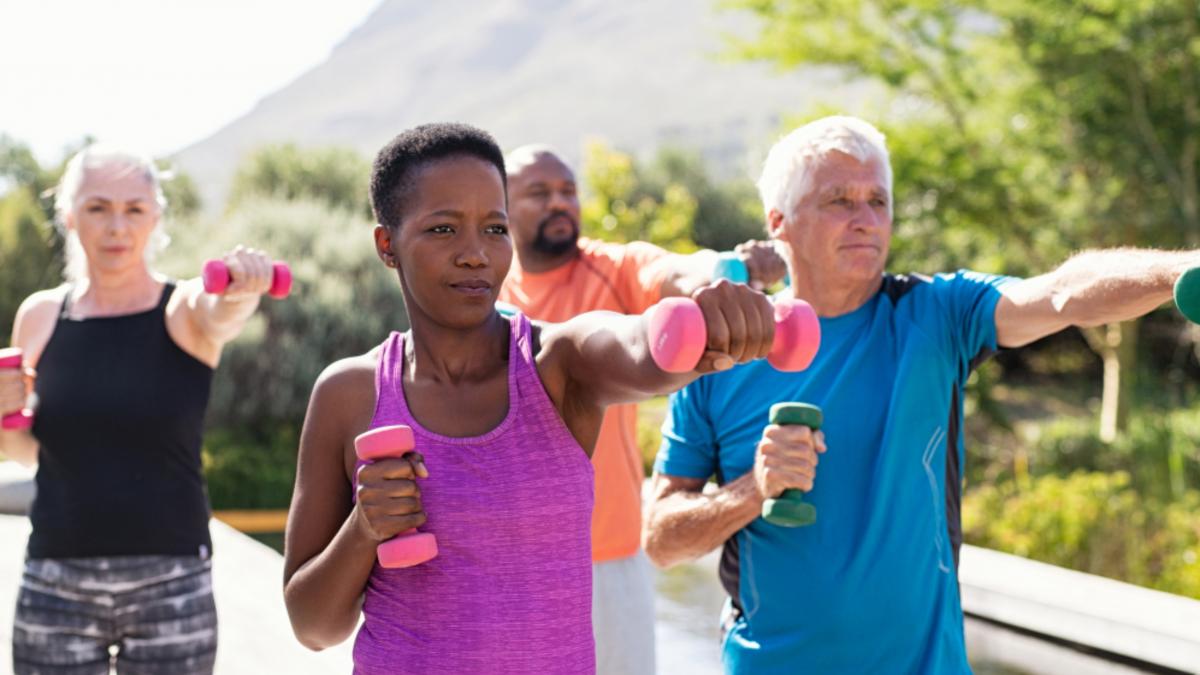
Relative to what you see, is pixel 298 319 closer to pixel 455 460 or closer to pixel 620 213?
pixel 620 213

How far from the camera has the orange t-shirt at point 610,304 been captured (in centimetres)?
322

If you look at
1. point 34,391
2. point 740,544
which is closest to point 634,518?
point 740,544

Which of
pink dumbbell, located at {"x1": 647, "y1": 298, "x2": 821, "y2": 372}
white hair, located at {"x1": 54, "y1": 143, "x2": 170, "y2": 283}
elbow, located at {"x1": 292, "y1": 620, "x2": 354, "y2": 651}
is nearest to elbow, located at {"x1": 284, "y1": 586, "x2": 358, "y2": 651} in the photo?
elbow, located at {"x1": 292, "y1": 620, "x2": 354, "y2": 651}

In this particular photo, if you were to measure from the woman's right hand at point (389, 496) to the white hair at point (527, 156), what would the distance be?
2087 mm

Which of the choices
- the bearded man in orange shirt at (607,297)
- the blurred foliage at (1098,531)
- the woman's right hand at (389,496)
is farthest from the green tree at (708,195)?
the woman's right hand at (389,496)

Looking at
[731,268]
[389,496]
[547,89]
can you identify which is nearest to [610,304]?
[731,268]

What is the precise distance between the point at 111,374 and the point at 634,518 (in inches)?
52.3

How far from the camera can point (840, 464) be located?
2393 millimetres

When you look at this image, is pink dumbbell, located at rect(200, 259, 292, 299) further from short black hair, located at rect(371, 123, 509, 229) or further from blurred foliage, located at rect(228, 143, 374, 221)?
blurred foliage, located at rect(228, 143, 374, 221)

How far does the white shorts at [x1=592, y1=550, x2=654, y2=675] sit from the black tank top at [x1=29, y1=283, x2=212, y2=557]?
991 millimetres

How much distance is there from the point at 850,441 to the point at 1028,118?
9.47 m

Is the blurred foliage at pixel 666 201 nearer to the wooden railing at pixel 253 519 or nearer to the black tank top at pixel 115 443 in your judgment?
the wooden railing at pixel 253 519

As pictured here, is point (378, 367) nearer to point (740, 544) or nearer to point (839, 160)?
point (740, 544)

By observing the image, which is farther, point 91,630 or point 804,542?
point 91,630
